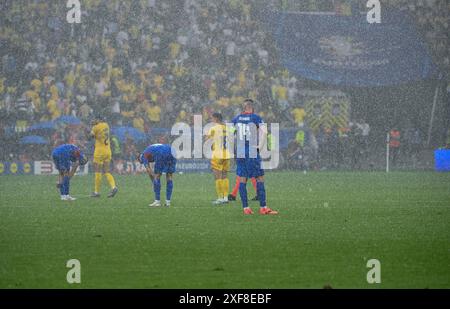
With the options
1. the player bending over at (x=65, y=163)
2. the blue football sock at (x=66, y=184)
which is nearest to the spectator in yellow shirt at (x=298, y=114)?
the player bending over at (x=65, y=163)

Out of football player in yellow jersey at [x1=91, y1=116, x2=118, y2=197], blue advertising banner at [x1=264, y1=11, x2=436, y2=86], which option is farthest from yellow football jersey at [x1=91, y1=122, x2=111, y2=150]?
blue advertising banner at [x1=264, y1=11, x2=436, y2=86]

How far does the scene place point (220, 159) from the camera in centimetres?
2436

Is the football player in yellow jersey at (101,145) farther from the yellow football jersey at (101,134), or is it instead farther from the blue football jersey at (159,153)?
the blue football jersey at (159,153)

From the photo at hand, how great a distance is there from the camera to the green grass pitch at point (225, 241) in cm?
1217

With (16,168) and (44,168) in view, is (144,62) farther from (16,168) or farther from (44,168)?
(16,168)

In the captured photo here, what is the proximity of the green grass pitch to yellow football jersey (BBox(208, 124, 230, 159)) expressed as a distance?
1.27 m

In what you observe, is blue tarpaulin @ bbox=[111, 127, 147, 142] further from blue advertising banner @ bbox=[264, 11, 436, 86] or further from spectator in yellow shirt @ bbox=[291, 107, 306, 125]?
blue advertising banner @ bbox=[264, 11, 436, 86]

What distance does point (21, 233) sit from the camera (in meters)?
17.1

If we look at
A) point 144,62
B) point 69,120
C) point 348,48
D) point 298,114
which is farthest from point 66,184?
point 348,48

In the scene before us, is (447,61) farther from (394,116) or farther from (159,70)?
(159,70)

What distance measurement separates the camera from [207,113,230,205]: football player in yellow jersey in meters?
24.0
